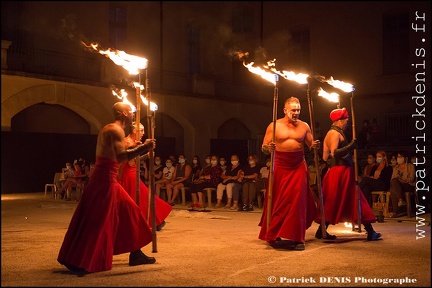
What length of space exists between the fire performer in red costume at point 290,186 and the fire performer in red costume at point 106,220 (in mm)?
2128

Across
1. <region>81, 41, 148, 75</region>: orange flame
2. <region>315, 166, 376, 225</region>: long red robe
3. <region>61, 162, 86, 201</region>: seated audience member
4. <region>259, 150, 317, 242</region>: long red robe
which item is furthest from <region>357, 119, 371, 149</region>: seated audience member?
<region>81, 41, 148, 75</region>: orange flame

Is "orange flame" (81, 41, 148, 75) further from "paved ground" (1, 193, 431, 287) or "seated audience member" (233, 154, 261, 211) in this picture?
"seated audience member" (233, 154, 261, 211)

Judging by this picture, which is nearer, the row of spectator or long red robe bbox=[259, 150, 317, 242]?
long red robe bbox=[259, 150, 317, 242]

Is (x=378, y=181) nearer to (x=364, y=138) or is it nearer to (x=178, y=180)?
(x=178, y=180)

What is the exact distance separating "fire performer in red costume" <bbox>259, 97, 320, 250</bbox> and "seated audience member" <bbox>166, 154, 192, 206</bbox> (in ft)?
26.3

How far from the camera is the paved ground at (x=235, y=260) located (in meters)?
6.63

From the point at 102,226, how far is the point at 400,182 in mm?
8645

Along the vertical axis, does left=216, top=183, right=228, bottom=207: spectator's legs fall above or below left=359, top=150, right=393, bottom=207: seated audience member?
below

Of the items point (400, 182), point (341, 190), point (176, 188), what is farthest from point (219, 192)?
point (341, 190)

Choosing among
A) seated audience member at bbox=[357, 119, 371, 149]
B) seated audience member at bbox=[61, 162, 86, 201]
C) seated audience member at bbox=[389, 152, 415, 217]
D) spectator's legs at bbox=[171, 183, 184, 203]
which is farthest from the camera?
seated audience member at bbox=[357, 119, 371, 149]

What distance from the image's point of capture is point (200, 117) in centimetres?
2697

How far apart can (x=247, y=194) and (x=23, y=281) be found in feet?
32.5

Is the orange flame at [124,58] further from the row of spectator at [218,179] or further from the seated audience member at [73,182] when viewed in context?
the seated audience member at [73,182]

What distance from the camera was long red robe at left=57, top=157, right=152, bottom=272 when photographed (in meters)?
6.99
